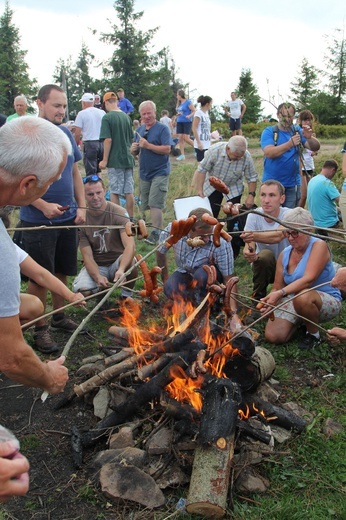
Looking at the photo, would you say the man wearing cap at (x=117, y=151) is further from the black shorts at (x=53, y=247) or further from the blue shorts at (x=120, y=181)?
the black shorts at (x=53, y=247)

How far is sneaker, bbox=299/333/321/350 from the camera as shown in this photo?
4848 mm

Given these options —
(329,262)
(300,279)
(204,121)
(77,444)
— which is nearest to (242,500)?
(77,444)

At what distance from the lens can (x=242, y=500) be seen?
2980 millimetres

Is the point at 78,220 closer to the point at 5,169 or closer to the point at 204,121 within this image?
the point at 5,169

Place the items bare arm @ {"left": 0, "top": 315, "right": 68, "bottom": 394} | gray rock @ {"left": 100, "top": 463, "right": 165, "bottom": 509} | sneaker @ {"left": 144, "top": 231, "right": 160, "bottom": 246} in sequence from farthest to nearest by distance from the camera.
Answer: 1. sneaker @ {"left": 144, "top": 231, "right": 160, "bottom": 246}
2. gray rock @ {"left": 100, "top": 463, "right": 165, "bottom": 509}
3. bare arm @ {"left": 0, "top": 315, "right": 68, "bottom": 394}

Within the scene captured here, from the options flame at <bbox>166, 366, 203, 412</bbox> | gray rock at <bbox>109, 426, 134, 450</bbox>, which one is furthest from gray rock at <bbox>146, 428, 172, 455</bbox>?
flame at <bbox>166, 366, 203, 412</bbox>

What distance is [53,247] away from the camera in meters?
4.90

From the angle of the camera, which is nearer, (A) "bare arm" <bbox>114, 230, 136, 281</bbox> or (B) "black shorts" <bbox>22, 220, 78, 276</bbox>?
(B) "black shorts" <bbox>22, 220, 78, 276</bbox>

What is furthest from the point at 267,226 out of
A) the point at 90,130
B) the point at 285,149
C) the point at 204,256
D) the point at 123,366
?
the point at 90,130

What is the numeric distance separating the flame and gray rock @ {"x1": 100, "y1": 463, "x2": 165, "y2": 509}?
0.63 meters

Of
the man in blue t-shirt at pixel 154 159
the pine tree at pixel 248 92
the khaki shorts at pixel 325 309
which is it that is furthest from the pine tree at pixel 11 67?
the khaki shorts at pixel 325 309

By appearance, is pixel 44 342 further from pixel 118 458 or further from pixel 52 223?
pixel 118 458

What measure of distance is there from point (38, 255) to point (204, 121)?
24.4 ft

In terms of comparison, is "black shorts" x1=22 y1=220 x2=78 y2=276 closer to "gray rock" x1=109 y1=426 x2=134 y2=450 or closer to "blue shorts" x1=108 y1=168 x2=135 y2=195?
"gray rock" x1=109 y1=426 x2=134 y2=450
